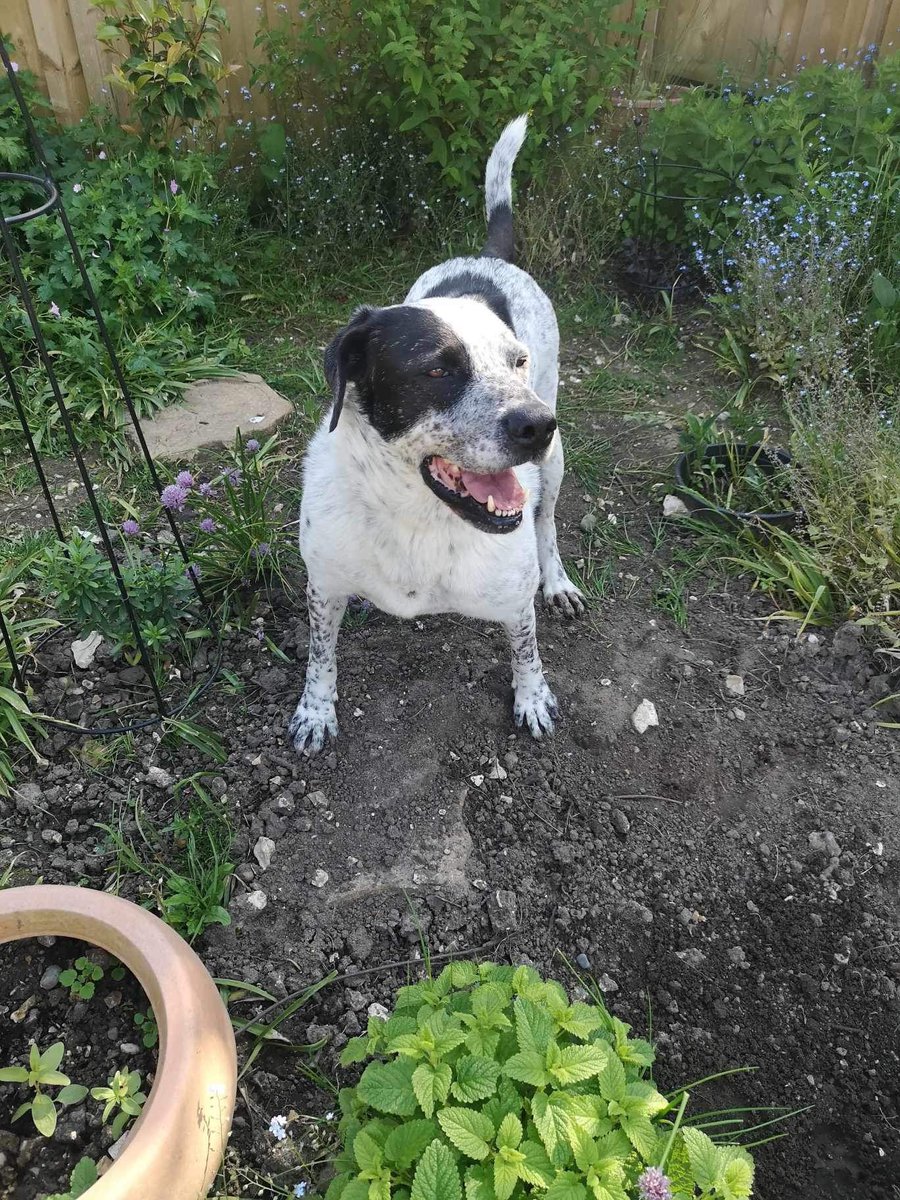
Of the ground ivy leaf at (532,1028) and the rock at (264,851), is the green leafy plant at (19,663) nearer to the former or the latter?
the rock at (264,851)

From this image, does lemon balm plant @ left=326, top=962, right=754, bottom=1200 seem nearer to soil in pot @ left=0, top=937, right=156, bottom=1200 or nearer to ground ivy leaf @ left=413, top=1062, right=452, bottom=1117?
ground ivy leaf @ left=413, top=1062, right=452, bottom=1117

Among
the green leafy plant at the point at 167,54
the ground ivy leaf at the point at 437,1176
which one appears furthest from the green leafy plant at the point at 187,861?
the green leafy plant at the point at 167,54

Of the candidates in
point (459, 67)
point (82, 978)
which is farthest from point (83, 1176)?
point (459, 67)

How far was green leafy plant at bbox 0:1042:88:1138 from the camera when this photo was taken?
176cm

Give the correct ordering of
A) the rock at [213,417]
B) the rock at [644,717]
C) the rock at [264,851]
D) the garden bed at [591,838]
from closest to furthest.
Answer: the garden bed at [591,838] → the rock at [264,851] → the rock at [644,717] → the rock at [213,417]

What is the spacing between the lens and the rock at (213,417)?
4113mm

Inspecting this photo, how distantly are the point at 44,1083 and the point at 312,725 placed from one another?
1328 millimetres

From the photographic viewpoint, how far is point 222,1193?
188 cm

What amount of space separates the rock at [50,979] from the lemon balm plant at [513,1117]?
2.75ft

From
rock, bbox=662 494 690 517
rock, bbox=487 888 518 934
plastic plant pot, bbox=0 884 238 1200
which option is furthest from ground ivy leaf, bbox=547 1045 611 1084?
rock, bbox=662 494 690 517

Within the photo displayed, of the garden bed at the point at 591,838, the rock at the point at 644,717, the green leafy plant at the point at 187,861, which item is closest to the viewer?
the garden bed at the point at 591,838

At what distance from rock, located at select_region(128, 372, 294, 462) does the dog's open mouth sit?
6.44ft

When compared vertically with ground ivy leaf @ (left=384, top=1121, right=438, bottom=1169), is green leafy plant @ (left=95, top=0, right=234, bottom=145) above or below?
above

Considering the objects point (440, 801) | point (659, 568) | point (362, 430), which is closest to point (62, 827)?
point (440, 801)
